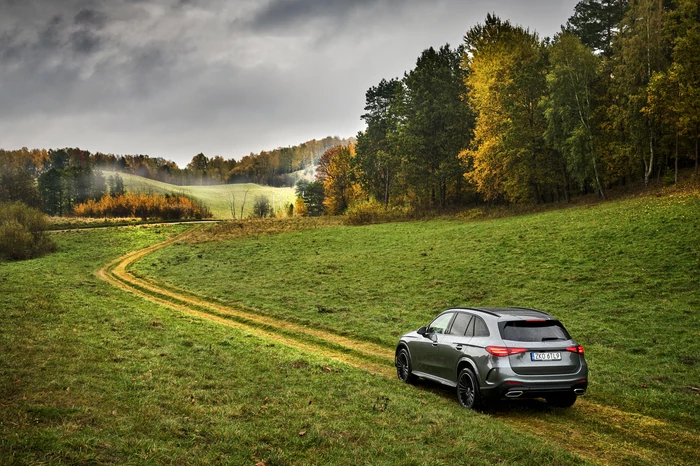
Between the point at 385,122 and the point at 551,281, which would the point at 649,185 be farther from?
the point at 385,122

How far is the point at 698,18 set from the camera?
128 feet

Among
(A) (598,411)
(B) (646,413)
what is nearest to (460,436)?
(A) (598,411)

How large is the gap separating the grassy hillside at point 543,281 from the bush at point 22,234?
530 inches

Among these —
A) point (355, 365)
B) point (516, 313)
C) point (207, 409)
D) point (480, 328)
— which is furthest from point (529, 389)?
point (355, 365)

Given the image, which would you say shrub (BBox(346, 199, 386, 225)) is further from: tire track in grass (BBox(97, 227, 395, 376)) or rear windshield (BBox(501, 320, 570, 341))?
rear windshield (BBox(501, 320, 570, 341))

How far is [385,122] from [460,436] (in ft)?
225

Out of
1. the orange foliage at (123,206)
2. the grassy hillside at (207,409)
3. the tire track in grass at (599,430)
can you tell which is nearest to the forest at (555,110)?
the tire track in grass at (599,430)

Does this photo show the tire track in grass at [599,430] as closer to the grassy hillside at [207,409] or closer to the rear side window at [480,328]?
the grassy hillside at [207,409]

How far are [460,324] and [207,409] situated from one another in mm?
6105

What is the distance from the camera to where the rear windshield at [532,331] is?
9555mm

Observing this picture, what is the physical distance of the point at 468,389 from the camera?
33.0 ft

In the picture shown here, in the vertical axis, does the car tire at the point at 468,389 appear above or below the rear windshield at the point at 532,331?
below

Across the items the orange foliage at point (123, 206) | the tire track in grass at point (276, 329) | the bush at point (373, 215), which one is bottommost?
the tire track in grass at point (276, 329)

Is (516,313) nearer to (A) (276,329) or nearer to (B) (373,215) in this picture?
(A) (276,329)
